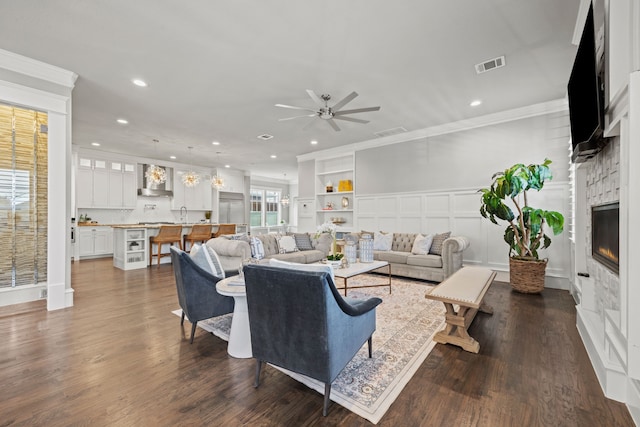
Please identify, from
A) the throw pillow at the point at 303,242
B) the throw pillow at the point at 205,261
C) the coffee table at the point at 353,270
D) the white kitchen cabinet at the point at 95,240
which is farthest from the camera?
the white kitchen cabinet at the point at 95,240

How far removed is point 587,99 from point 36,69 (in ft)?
18.4

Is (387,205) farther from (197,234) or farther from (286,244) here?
(197,234)

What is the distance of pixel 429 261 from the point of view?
15.2ft

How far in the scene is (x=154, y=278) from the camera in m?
5.12

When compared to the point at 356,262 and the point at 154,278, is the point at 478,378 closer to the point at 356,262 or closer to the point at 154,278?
the point at 356,262

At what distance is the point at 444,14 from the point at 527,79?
2.04 metres

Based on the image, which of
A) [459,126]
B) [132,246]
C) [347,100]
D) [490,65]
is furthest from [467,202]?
[132,246]

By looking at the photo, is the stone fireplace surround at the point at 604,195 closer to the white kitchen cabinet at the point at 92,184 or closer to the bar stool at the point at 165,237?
the bar stool at the point at 165,237

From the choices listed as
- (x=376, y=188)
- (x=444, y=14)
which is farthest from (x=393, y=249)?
(x=444, y=14)

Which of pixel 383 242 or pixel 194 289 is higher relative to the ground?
pixel 383 242

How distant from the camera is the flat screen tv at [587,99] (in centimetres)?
193

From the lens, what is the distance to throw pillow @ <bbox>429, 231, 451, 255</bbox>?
4926 millimetres

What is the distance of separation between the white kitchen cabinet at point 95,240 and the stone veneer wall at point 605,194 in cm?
990

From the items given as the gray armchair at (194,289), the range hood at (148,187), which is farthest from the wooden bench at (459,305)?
the range hood at (148,187)
